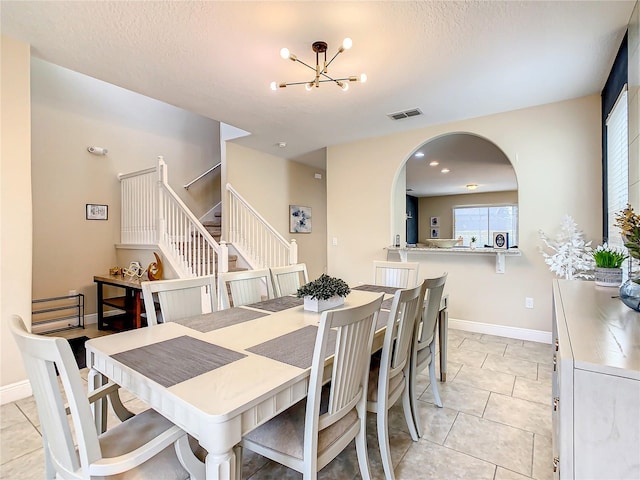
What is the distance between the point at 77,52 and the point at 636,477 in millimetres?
3726

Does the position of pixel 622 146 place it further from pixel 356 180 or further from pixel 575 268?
pixel 356 180

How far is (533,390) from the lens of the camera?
2.53 m

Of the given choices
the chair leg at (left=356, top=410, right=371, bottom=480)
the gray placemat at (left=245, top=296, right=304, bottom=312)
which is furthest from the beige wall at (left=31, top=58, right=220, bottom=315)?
the chair leg at (left=356, top=410, right=371, bottom=480)

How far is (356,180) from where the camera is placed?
485 cm

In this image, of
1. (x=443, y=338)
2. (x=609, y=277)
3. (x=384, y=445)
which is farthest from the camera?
(x=443, y=338)

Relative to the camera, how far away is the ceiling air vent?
11.9ft

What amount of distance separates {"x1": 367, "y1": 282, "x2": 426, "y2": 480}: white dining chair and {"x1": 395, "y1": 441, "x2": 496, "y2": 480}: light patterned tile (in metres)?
0.19

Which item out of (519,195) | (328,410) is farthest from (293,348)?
(519,195)

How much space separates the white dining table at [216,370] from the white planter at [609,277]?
1.35 meters

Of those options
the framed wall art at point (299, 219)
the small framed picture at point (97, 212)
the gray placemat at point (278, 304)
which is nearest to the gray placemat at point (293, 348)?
the gray placemat at point (278, 304)

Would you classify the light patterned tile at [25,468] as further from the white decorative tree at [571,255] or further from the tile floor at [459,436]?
the white decorative tree at [571,255]

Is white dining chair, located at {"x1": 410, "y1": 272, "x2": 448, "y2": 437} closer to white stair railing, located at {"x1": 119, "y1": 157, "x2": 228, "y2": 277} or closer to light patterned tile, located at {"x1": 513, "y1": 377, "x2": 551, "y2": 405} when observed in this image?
light patterned tile, located at {"x1": 513, "y1": 377, "x2": 551, "y2": 405}

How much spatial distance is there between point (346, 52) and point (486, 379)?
2947 mm

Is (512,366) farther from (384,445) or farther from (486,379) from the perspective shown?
(384,445)
